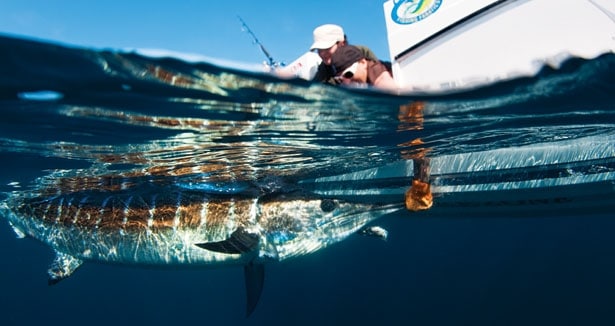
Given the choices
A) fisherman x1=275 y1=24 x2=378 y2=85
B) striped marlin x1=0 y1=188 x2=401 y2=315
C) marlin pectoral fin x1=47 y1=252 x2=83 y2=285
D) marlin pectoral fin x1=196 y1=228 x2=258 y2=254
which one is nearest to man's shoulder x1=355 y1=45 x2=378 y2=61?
fisherman x1=275 y1=24 x2=378 y2=85

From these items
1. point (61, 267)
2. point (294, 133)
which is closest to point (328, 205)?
point (294, 133)

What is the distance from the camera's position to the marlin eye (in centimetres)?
517

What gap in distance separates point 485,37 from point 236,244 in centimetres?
388

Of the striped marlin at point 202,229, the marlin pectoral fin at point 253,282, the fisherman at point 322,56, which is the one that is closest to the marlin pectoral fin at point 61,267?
the striped marlin at point 202,229

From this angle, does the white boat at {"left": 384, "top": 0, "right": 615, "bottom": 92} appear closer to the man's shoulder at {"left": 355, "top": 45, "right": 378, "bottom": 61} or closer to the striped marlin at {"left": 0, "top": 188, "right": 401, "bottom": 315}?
the man's shoulder at {"left": 355, "top": 45, "right": 378, "bottom": 61}

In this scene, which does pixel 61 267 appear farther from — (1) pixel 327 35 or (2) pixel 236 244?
(1) pixel 327 35

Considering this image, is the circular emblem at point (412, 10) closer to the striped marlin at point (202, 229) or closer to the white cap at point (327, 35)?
the white cap at point (327, 35)

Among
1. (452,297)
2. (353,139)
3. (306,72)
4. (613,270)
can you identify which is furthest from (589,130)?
(613,270)

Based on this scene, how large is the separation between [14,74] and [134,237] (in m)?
3.45

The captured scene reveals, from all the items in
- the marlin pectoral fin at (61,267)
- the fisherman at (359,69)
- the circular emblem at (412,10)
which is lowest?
the marlin pectoral fin at (61,267)

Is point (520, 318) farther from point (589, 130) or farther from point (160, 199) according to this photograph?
Result: point (160, 199)

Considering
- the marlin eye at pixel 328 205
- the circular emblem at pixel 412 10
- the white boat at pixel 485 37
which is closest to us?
the white boat at pixel 485 37

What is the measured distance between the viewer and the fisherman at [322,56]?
11.9 feet

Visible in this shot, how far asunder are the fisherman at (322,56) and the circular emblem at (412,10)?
0.44 meters
